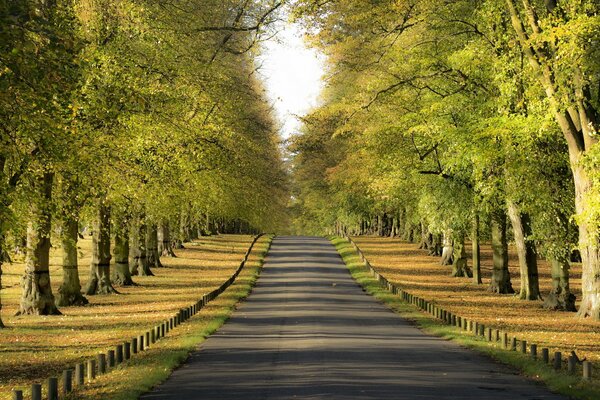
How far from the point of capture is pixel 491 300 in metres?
43.5

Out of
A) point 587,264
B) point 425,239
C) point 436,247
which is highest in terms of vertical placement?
point 425,239

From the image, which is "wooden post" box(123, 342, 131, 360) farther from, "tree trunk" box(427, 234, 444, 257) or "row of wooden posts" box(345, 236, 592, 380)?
"tree trunk" box(427, 234, 444, 257)

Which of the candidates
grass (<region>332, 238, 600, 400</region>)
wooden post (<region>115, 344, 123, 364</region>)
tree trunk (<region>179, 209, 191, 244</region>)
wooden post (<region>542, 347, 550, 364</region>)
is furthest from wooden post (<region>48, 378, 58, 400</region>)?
tree trunk (<region>179, 209, 191, 244</region>)

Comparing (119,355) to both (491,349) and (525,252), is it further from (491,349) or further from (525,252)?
(525,252)

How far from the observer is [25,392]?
1798 centimetres

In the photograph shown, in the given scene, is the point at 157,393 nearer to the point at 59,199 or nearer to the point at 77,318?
the point at 59,199

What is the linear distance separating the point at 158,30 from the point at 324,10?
244 inches

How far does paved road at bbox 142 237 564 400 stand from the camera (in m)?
17.3

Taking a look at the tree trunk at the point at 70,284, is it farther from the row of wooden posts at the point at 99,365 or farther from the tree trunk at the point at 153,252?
the tree trunk at the point at 153,252

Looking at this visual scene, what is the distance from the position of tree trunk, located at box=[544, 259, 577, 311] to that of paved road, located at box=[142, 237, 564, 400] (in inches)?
265

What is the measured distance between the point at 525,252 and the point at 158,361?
80.7 ft

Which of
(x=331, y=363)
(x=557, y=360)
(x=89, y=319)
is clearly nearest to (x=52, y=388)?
(x=331, y=363)

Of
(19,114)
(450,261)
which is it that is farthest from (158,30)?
(450,261)

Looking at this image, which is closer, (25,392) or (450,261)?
→ (25,392)
